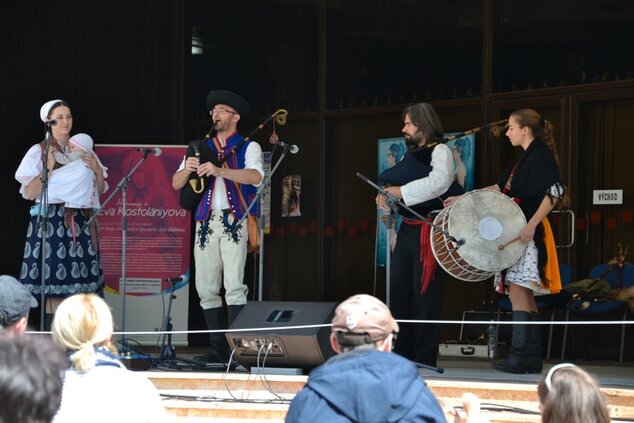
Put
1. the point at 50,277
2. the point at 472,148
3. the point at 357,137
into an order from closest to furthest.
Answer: the point at 50,277, the point at 472,148, the point at 357,137

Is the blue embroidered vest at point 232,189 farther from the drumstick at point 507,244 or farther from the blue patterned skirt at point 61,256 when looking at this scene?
the drumstick at point 507,244

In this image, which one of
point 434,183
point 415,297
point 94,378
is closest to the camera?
point 94,378

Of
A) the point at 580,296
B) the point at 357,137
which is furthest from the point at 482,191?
the point at 357,137

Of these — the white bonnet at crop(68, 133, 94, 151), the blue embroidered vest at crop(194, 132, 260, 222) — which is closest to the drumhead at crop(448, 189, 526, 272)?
the blue embroidered vest at crop(194, 132, 260, 222)

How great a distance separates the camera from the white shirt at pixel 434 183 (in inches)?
246

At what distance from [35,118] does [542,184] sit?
4.19m

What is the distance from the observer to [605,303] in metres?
7.09

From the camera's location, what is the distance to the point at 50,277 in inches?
278

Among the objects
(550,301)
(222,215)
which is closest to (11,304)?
(222,215)

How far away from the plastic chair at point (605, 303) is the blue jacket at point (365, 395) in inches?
168

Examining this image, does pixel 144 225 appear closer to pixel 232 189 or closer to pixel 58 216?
pixel 58 216

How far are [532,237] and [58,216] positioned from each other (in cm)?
298

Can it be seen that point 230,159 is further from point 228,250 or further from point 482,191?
point 482,191

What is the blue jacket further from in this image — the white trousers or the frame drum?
the white trousers
